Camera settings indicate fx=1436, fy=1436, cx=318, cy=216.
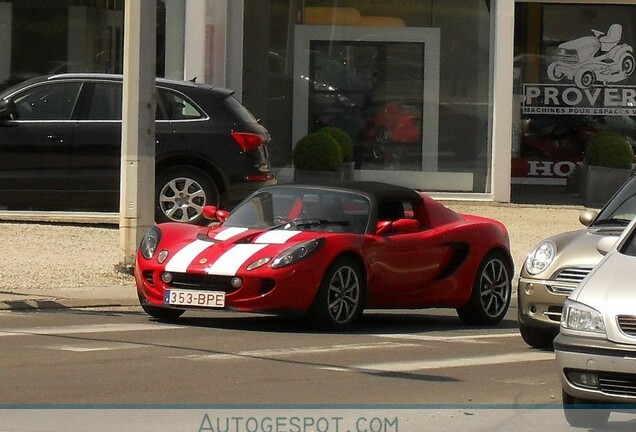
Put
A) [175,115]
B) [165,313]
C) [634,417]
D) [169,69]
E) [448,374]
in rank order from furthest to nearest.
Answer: [169,69]
[175,115]
[165,313]
[448,374]
[634,417]

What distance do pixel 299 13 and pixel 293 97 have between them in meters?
1.51

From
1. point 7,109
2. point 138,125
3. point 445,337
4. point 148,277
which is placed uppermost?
point 7,109

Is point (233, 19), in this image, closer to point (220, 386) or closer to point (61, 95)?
point (61, 95)

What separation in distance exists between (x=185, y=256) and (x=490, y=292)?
3.21 metres

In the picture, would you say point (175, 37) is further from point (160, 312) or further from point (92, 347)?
point (92, 347)

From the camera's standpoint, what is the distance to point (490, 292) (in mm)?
13719

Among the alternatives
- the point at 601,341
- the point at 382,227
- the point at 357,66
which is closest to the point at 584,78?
the point at 357,66

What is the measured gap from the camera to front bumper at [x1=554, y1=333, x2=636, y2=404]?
7.63 meters

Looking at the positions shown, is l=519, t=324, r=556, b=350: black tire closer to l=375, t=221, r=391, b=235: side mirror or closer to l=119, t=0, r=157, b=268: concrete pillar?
l=375, t=221, r=391, b=235: side mirror

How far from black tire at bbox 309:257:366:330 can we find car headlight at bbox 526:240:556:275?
167 cm

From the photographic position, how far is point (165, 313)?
12727mm

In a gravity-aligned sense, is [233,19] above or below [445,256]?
above

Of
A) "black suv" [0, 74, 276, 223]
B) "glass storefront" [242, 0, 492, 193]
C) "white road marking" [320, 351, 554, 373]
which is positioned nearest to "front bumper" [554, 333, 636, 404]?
"white road marking" [320, 351, 554, 373]

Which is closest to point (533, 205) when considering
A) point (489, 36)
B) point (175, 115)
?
point (489, 36)
